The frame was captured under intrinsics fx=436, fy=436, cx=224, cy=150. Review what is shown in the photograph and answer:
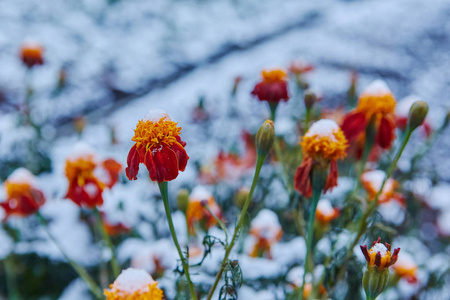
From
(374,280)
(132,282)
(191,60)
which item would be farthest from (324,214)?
(191,60)

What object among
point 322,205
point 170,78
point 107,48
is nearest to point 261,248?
point 322,205

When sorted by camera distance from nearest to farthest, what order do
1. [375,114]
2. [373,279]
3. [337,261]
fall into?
[373,279]
[337,261]
[375,114]

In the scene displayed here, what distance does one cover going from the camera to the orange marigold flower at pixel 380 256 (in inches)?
16.0

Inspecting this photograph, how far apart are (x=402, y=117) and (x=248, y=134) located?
44 cm

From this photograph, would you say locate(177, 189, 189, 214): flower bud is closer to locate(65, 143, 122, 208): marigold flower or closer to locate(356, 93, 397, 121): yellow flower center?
locate(65, 143, 122, 208): marigold flower

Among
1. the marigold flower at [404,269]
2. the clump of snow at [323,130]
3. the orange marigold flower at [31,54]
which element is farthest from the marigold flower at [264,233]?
the orange marigold flower at [31,54]

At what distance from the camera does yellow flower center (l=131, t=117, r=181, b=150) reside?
439mm

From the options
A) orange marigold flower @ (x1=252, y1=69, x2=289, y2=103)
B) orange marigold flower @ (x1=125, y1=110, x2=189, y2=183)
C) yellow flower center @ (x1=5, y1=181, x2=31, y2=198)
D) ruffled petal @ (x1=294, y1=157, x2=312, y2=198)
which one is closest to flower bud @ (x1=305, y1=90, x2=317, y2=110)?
→ orange marigold flower @ (x1=252, y1=69, x2=289, y2=103)

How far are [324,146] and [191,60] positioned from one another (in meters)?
1.41

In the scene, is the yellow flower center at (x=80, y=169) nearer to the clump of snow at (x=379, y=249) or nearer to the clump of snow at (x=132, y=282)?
the clump of snow at (x=132, y=282)

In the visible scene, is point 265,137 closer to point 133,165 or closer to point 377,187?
point 133,165

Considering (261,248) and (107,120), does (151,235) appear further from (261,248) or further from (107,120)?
(107,120)

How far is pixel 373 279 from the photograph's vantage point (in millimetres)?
418

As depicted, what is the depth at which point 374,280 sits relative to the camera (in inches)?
16.5
